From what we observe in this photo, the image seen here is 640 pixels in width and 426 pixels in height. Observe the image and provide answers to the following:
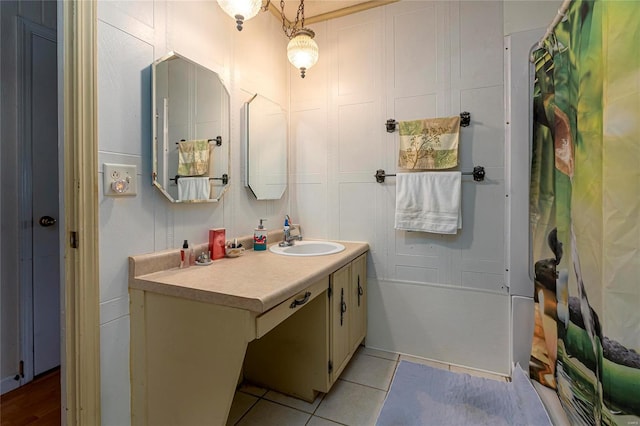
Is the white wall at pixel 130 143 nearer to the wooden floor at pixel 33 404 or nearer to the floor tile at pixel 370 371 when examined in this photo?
the wooden floor at pixel 33 404

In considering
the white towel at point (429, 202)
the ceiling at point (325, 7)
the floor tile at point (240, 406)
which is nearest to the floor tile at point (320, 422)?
the floor tile at point (240, 406)

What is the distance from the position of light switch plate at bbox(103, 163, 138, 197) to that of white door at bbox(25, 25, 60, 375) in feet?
3.49

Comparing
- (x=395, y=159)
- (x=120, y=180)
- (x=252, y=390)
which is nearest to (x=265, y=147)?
(x=395, y=159)

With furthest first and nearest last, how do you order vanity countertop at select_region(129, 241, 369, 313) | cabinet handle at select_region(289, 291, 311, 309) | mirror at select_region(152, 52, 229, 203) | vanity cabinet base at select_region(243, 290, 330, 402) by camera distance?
vanity cabinet base at select_region(243, 290, 330, 402), mirror at select_region(152, 52, 229, 203), cabinet handle at select_region(289, 291, 311, 309), vanity countertop at select_region(129, 241, 369, 313)

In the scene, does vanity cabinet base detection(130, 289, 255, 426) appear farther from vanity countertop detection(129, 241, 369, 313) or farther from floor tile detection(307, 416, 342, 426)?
floor tile detection(307, 416, 342, 426)

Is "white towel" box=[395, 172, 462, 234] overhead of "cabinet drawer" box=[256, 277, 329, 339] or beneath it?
overhead

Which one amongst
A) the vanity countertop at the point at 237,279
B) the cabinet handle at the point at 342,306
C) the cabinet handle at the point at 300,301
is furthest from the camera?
the cabinet handle at the point at 342,306

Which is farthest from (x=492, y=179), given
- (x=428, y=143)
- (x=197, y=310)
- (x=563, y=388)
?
(x=197, y=310)

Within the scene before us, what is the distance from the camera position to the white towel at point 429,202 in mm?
1841

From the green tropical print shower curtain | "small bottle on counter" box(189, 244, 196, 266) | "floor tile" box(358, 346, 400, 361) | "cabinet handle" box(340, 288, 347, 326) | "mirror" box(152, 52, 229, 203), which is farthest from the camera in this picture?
"floor tile" box(358, 346, 400, 361)

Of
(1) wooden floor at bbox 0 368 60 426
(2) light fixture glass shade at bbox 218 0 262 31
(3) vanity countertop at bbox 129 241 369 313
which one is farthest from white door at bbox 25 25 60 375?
(2) light fixture glass shade at bbox 218 0 262 31

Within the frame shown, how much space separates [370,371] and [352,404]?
329 mm

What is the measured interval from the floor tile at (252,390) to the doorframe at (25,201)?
4.23 feet

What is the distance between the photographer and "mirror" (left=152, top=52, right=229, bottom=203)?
1.31m
